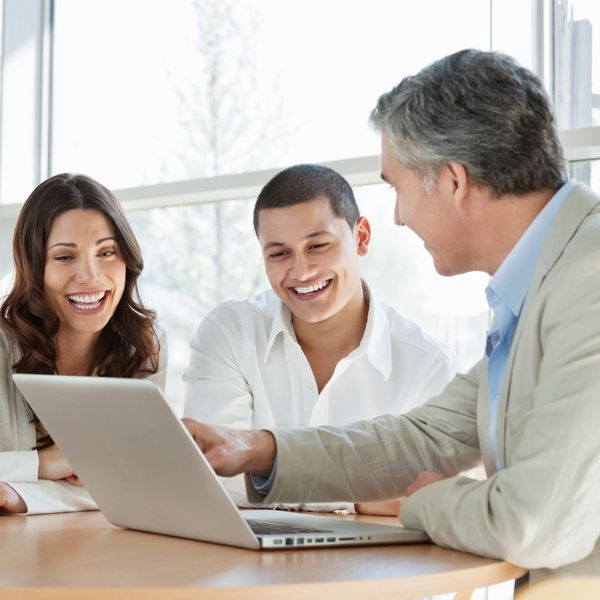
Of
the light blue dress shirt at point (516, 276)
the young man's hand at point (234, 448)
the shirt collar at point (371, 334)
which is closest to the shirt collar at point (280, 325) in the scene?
the shirt collar at point (371, 334)

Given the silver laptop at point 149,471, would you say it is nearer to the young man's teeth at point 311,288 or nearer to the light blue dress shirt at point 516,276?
the light blue dress shirt at point 516,276

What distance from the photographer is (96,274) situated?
107 inches

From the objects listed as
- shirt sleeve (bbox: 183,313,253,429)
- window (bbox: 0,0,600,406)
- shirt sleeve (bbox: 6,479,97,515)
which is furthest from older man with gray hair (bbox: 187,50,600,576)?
window (bbox: 0,0,600,406)

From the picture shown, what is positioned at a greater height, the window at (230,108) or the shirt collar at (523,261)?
the window at (230,108)

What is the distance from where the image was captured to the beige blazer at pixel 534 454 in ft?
4.38

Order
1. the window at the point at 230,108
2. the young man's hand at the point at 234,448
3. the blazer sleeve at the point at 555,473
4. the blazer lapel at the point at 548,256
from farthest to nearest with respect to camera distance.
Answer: the window at the point at 230,108 < the young man's hand at the point at 234,448 < the blazer lapel at the point at 548,256 < the blazer sleeve at the point at 555,473

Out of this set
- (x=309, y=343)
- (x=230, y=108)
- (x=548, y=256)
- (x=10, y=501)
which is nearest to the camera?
(x=548, y=256)

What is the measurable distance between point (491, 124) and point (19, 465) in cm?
128

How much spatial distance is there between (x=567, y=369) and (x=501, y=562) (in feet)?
0.91

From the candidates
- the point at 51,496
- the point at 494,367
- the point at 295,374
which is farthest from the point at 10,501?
the point at 494,367

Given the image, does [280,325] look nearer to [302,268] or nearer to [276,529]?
[302,268]

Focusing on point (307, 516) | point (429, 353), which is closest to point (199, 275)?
point (429, 353)

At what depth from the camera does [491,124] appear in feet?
5.30

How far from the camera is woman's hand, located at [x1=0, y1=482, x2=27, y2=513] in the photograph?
207 centimetres
